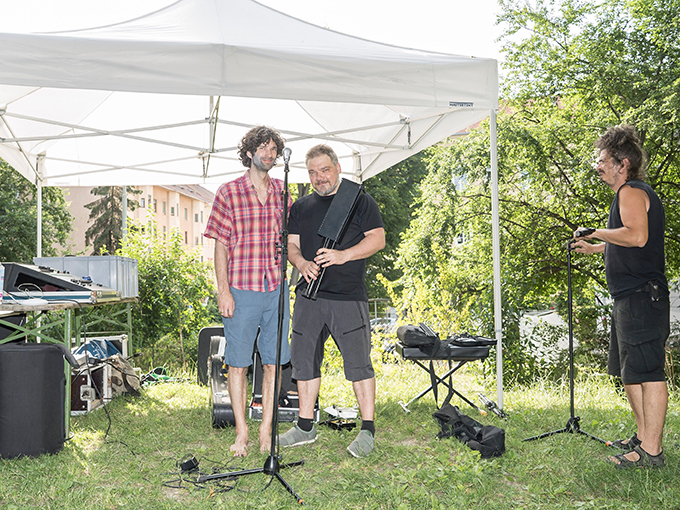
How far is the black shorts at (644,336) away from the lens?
3.00 m

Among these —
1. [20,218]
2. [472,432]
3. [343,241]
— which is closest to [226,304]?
[343,241]

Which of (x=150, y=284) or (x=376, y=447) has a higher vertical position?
(x=150, y=284)

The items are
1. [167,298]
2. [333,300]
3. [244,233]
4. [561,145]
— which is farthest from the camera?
[561,145]

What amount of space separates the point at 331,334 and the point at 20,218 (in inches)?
621

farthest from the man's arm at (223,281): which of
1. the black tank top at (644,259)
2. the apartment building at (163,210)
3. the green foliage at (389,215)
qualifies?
the apartment building at (163,210)

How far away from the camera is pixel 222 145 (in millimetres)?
6375

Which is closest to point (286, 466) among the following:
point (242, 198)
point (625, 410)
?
point (242, 198)

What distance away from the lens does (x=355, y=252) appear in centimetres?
322

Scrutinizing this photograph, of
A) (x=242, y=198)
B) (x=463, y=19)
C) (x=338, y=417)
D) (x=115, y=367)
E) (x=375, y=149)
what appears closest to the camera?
(x=242, y=198)

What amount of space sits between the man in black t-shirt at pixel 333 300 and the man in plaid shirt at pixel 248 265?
186 millimetres

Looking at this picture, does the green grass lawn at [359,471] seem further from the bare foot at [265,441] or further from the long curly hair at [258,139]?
the long curly hair at [258,139]

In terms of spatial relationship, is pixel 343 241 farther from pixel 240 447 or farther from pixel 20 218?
pixel 20 218

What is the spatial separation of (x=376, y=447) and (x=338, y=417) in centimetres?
63

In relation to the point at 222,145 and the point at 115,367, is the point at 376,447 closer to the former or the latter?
the point at 115,367
